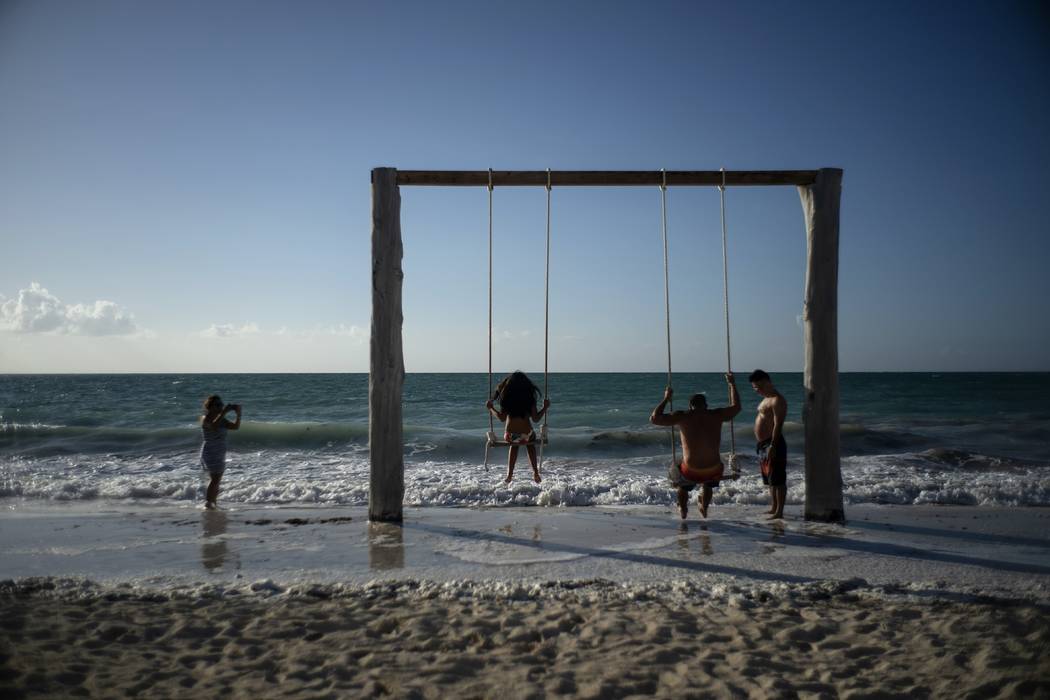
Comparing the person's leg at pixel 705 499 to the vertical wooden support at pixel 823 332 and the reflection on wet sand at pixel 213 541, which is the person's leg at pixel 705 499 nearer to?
the vertical wooden support at pixel 823 332

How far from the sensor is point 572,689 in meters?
2.56

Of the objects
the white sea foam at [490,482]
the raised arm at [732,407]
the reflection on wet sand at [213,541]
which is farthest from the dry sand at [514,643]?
the white sea foam at [490,482]

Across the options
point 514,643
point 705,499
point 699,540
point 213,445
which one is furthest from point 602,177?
point 213,445

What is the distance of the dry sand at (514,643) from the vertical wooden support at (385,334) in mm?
1755

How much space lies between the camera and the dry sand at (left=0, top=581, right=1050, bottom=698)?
258 cm

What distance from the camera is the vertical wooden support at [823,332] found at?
17.5ft

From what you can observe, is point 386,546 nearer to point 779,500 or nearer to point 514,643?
point 514,643

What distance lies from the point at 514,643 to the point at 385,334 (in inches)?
125

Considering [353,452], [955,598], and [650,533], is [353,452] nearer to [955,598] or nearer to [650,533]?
[650,533]

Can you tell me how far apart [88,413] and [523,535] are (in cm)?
2159

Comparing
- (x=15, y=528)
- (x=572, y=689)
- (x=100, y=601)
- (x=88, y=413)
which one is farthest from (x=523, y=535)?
(x=88, y=413)

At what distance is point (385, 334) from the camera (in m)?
5.41

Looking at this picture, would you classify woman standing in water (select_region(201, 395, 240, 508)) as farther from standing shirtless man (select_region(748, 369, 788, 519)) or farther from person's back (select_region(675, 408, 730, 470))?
standing shirtless man (select_region(748, 369, 788, 519))

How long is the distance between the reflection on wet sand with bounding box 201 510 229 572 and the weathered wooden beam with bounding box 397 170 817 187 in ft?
11.7
